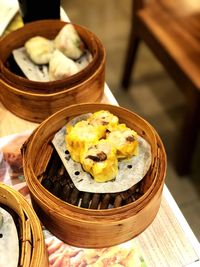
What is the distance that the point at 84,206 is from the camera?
0.80 m

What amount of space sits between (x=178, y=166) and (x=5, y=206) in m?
1.09

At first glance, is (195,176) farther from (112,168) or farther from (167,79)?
(112,168)

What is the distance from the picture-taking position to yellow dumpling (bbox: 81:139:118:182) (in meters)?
0.80

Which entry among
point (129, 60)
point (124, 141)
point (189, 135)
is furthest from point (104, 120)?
point (129, 60)

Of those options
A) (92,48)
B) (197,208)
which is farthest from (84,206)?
(197,208)

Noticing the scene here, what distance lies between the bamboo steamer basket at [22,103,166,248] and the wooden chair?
2.27ft

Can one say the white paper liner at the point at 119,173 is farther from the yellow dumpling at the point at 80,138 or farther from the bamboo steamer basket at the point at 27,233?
the bamboo steamer basket at the point at 27,233

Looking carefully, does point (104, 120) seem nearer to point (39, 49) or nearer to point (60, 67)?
point (60, 67)

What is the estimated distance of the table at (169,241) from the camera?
774 millimetres

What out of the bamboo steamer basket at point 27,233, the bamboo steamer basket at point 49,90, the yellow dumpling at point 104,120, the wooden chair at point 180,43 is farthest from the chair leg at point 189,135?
the bamboo steamer basket at point 27,233

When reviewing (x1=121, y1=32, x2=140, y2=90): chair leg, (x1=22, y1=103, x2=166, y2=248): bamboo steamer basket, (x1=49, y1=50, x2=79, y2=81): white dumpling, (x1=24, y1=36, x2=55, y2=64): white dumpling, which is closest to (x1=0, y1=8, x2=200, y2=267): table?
(x1=22, y1=103, x2=166, y2=248): bamboo steamer basket

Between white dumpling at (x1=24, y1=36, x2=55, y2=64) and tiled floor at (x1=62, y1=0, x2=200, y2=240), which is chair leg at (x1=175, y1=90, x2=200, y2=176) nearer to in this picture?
tiled floor at (x1=62, y1=0, x2=200, y2=240)

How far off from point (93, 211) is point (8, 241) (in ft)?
0.53

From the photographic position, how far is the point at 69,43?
1.08 metres
